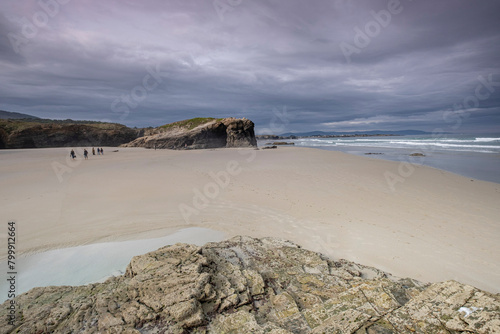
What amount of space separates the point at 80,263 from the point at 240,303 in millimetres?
3874

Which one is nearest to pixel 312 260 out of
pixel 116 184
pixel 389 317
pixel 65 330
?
pixel 389 317

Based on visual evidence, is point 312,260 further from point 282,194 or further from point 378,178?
point 378,178

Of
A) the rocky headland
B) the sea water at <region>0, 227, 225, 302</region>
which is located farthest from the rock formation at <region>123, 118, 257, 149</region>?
the sea water at <region>0, 227, 225, 302</region>

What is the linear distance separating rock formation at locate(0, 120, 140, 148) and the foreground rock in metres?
55.5

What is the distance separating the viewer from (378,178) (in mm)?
13766

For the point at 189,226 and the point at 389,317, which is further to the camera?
the point at 189,226

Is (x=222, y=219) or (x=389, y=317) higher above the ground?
(x=389, y=317)

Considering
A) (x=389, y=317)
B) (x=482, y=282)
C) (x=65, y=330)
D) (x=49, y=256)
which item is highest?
(x=389, y=317)

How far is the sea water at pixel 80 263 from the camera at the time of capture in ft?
14.1

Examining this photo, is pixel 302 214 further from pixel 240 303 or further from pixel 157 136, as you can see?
pixel 157 136

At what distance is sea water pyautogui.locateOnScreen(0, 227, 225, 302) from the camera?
4297 millimetres

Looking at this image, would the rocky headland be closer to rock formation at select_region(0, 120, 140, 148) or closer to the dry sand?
rock formation at select_region(0, 120, 140, 148)

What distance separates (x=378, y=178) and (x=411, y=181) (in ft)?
5.17

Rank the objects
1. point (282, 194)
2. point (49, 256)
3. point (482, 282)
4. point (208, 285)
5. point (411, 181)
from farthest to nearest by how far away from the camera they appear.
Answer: point (411, 181) < point (282, 194) < point (49, 256) < point (482, 282) < point (208, 285)
